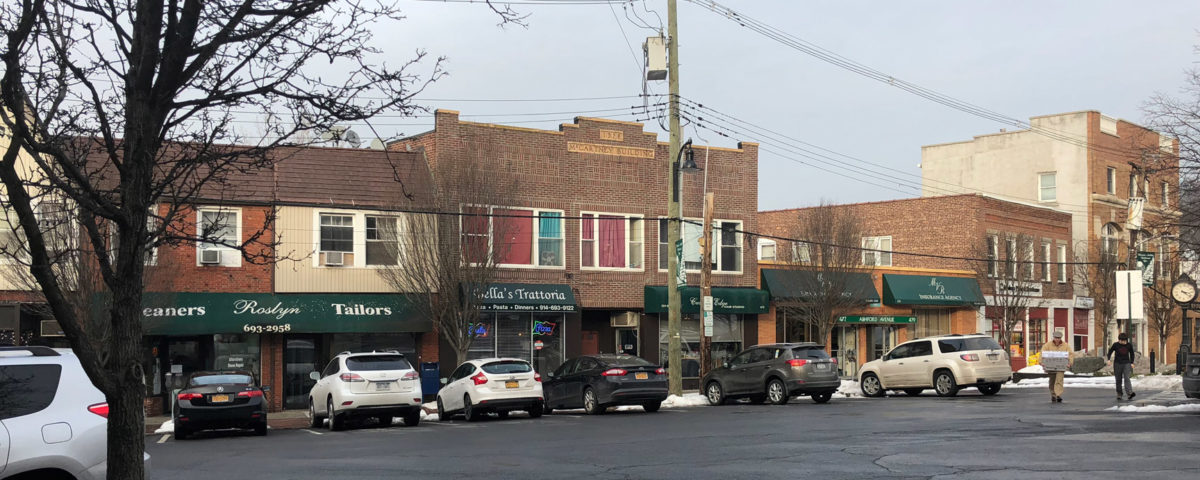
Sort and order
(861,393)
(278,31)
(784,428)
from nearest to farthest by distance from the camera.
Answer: (278,31) → (784,428) → (861,393)

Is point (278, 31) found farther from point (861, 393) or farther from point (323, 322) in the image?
point (861, 393)

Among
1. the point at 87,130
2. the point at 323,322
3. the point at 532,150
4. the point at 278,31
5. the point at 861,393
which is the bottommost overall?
the point at 861,393

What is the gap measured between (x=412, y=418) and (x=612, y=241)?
42.0 feet

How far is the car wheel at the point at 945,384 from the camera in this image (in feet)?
98.5

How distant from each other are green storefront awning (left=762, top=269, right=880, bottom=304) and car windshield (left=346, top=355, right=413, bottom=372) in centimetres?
1788

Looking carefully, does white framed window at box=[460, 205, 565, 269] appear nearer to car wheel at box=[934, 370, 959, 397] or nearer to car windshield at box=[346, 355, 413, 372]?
car windshield at box=[346, 355, 413, 372]

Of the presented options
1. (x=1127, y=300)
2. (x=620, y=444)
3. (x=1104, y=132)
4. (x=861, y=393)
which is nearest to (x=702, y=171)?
(x=861, y=393)

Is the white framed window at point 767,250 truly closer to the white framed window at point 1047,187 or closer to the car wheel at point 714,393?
the car wheel at point 714,393

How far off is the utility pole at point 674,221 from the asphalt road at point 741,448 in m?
5.93

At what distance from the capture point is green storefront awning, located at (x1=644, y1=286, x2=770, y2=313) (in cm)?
3519

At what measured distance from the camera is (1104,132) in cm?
5572

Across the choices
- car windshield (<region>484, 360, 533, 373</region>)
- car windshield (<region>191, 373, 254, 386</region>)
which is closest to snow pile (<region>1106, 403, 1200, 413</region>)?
car windshield (<region>484, 360, 533, 373</region>)

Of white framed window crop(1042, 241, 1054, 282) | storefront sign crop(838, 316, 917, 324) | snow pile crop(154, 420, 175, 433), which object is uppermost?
white framed window crop(1042, 241, 1054, 282)

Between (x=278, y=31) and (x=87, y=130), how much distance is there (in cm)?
167
